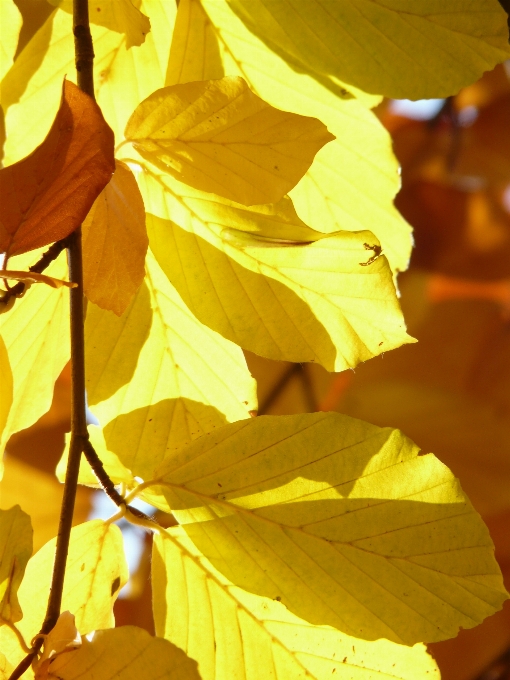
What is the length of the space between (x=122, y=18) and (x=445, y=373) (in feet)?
5.10

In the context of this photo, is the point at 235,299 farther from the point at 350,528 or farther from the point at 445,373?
the point at 445,373

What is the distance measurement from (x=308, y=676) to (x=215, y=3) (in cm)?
50

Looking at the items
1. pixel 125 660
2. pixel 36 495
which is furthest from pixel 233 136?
pixel 36 495

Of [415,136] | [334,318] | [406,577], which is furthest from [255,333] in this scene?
[415,136]

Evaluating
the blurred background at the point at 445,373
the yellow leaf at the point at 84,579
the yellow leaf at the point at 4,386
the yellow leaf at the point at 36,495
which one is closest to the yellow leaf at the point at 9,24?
the yellow leaf at the point at 4,386

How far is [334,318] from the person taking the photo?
487 mm

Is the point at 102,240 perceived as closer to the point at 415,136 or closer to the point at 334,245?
the point at 334,245

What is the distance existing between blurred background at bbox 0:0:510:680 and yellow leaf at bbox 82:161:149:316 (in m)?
0.87

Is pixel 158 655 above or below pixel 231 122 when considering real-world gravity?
below

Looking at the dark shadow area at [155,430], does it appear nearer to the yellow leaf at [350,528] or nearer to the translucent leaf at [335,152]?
the yellow leaf at [350,528]

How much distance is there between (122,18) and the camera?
53cm

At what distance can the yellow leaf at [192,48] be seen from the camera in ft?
1.88

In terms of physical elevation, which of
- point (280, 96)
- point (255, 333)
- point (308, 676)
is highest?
point (280, 96)

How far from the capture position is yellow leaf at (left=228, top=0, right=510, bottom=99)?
0.53 m
